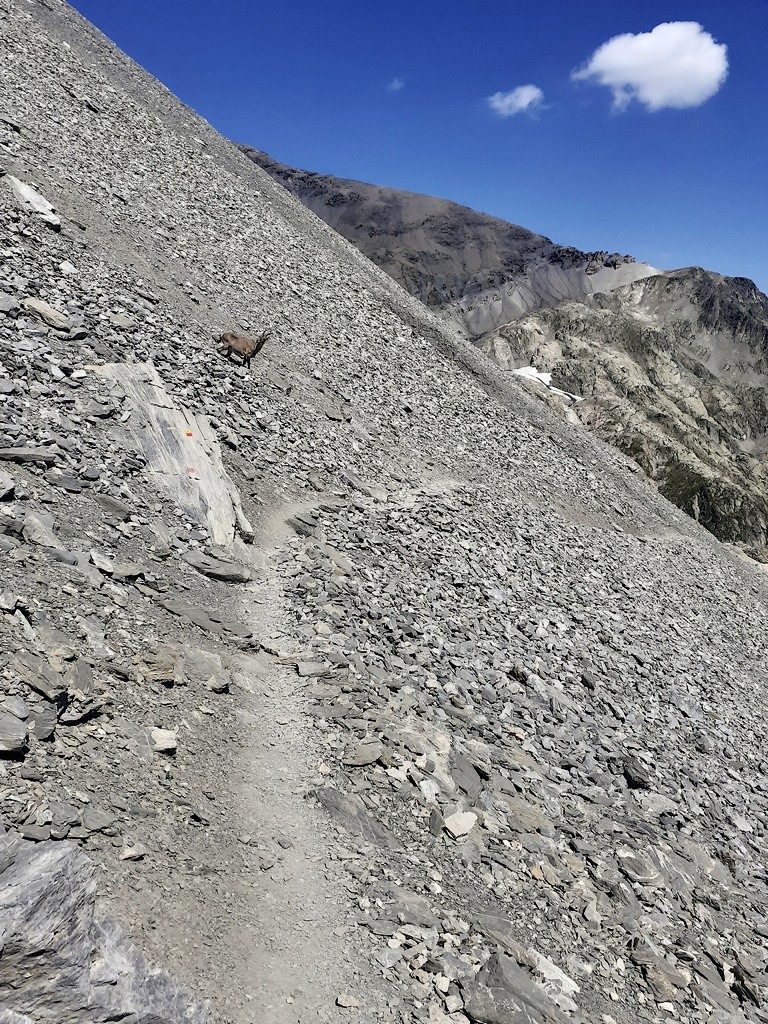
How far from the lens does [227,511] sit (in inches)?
690

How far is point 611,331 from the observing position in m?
151

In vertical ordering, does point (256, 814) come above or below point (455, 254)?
below

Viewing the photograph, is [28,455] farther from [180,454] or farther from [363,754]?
[363,754]

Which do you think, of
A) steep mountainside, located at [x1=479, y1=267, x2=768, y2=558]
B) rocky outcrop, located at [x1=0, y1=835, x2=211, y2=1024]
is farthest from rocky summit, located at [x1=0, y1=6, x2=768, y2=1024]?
steep mountainside, located at [x1=479, y1=267, x2=768, y2=558]

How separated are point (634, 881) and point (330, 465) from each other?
1548 centimetres

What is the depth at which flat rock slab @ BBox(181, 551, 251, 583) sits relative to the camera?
50.5 ft

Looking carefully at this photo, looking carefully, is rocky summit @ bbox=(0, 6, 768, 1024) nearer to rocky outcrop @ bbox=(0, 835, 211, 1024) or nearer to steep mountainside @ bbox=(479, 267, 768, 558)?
rocky outcrop @ bbox=(0, 835, 211, 1024)

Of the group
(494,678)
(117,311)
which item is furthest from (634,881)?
(117,311)

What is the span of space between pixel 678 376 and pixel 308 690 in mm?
154644

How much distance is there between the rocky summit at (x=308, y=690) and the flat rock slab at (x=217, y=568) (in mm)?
71

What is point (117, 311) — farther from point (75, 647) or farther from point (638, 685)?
point (638, 685)

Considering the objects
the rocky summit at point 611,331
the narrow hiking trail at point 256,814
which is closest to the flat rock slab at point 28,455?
the narrow hiking trail at point 256,814

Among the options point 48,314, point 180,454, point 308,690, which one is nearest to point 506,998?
point 308,690

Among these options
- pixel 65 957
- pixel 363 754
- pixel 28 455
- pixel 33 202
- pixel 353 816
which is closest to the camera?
pixel 65 957
